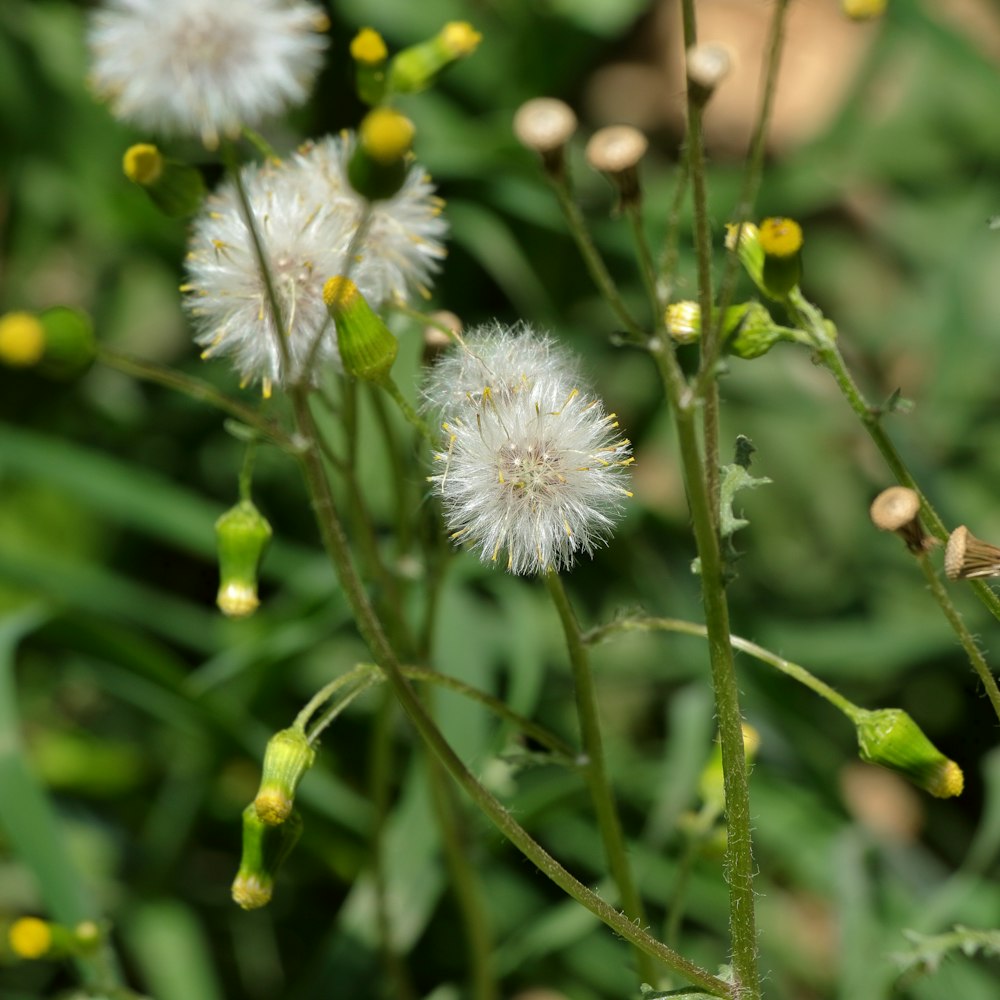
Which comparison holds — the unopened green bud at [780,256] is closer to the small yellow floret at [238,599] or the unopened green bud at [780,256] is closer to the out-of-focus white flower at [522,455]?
the out-of-focus white flower at [522,455]

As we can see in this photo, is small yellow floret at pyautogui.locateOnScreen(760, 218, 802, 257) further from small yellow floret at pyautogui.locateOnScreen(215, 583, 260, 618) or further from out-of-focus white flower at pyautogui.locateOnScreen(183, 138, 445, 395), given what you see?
small yellow floret at pyautogui.locateOnScreen(215, 583, 260, 618)

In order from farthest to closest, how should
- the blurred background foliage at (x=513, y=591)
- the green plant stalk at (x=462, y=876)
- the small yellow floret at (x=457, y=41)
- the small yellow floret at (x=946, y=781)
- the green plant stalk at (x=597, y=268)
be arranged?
the blurred background foliage at (x=513, y=591) < the green plant stalk at (x=462, y=876) < the small yellow floret at (x=457, y=41) < the small yellow floret at (x=946, y=781) < the green plant stalk at (x=597, y=268)

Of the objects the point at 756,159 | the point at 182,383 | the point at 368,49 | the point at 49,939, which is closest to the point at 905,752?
the point at 756,159

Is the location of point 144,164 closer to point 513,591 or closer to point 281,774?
point 281,774

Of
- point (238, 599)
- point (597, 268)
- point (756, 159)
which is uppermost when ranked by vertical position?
point (756, 159)

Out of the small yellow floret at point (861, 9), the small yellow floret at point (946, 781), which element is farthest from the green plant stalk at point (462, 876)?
the small yellow floret at point (861, 9)

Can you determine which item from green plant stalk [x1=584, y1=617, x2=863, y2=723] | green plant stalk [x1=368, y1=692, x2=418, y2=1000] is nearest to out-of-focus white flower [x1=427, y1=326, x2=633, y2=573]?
green plant stalk [x1=584, y1=617, x2=863, y2=723]
